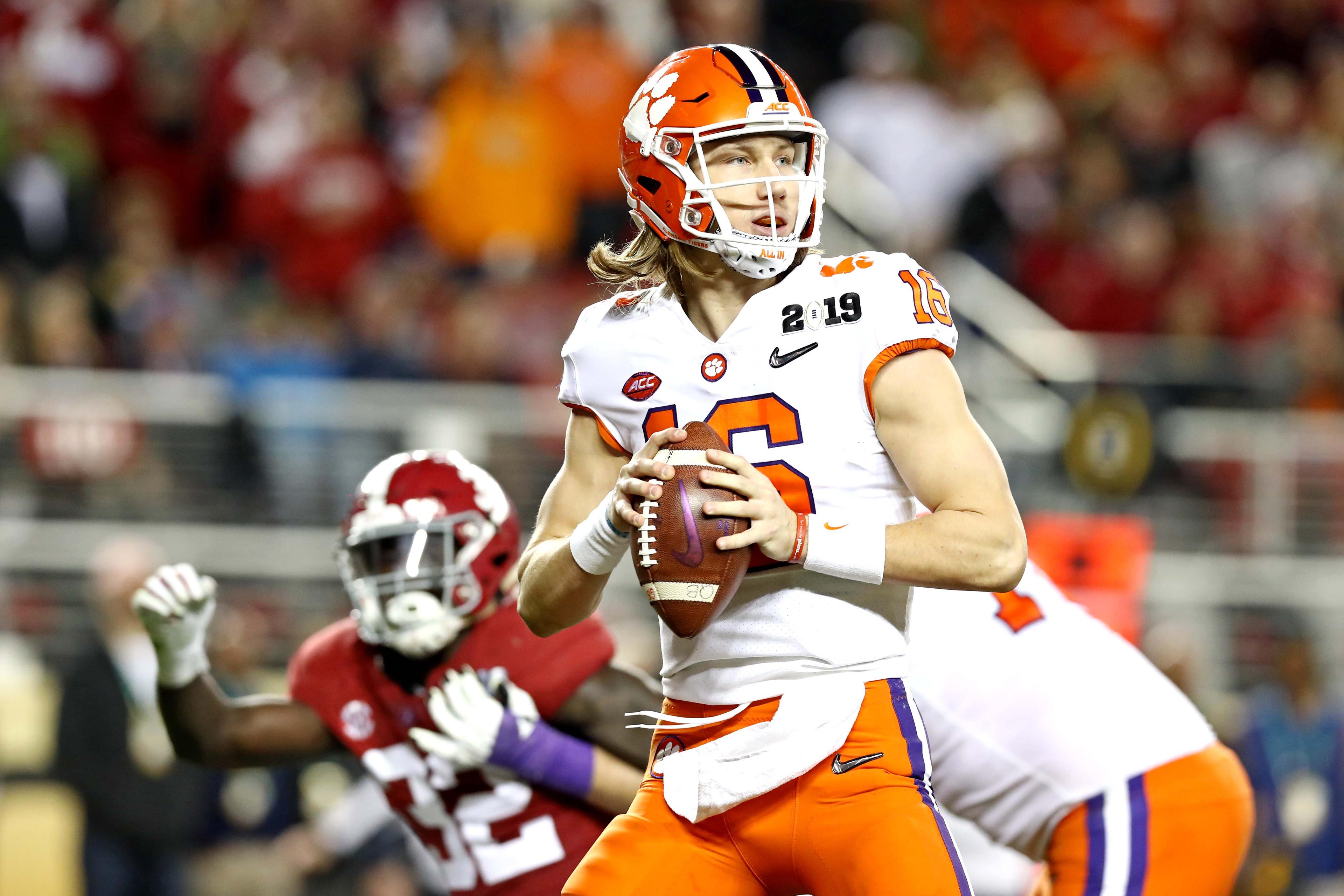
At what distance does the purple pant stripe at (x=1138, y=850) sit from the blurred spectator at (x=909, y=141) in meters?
6.42

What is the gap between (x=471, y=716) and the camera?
12.0ft

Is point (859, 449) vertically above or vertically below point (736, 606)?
above

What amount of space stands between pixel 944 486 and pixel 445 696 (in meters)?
1.36

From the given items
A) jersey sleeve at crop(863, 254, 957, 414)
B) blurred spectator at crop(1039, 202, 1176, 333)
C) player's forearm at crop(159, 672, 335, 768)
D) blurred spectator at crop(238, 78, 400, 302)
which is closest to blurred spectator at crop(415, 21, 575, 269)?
blurred spectator at crop(238, 78, 400, 302)

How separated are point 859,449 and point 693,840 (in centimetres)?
72

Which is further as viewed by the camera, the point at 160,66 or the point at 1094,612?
the point at 160,66

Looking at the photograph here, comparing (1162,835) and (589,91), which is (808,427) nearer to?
(1162,835)

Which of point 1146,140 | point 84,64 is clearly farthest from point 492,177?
point 1146,140

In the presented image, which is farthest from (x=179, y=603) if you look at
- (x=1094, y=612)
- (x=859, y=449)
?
(x=1094, y=612)

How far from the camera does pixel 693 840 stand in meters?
3.03

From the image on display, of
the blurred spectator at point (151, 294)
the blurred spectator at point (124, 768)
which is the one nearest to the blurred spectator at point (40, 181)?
the blurred spectator at point (151, 294)

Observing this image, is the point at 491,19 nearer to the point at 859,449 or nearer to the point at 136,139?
the point at 136,139

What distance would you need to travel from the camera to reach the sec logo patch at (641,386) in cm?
312

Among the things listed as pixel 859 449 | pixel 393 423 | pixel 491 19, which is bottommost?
pixel 393 423
